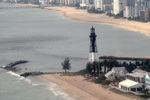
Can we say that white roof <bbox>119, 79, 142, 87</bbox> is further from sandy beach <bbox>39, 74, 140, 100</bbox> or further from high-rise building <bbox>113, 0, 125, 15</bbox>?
high-rise building <bbox>113, 0, 125, 15</bbox>

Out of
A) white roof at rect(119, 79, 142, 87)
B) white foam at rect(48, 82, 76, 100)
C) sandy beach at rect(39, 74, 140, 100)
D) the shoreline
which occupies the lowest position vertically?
white foam at rect(48, 82, 76, 100)

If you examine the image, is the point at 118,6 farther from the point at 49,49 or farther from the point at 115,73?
the point at 115,73

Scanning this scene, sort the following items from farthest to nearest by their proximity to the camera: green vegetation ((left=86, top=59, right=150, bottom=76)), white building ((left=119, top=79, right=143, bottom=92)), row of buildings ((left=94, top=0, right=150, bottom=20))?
1. row of buildings ((left=94, top=0, right=150, bottom=20))
2. green vegetation ((left=86, top=59, right=150, bottom=76))
3. white building ((left=119, top=79, right=143, bottom=92))

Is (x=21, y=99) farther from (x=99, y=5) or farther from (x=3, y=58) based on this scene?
(x=99, y=5)

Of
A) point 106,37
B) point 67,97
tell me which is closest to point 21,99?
point 67,97

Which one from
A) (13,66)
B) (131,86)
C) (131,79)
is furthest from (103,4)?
(131,86)

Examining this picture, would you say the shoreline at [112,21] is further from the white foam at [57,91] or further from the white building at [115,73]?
the white foam at [57,91]

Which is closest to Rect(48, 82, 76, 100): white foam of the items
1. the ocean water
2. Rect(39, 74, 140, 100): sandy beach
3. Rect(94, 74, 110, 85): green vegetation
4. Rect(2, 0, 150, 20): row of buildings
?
the ocean water
